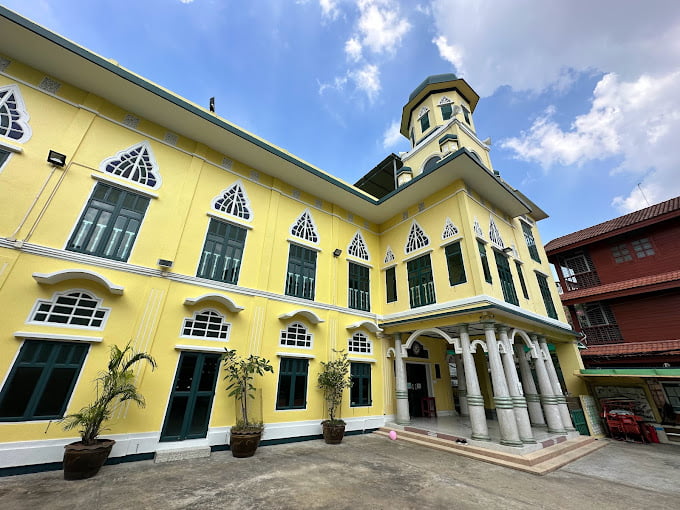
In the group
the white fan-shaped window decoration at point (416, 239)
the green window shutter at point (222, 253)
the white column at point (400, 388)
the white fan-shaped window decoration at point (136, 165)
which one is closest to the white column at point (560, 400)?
the white column at point (400, 388)

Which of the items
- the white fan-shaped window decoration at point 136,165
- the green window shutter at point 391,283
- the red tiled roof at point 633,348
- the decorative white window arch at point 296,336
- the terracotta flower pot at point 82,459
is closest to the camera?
the terracotta flower pot at point 82,459

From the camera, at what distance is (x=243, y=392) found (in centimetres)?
673

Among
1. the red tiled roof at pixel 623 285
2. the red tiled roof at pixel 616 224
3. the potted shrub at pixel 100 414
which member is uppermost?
the red tiled roof at pixel 616 224

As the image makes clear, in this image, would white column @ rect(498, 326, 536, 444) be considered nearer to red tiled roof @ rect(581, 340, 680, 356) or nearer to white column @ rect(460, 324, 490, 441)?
white column @ rect(460, 324, 490, 441)

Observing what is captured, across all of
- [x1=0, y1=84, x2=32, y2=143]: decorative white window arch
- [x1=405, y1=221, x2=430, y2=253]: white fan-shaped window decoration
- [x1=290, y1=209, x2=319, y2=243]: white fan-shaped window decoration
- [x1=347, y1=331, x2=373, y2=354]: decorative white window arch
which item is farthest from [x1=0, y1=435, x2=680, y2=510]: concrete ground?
[x1=0, y1=84, x2=32, y2=143]: decorative white window arch

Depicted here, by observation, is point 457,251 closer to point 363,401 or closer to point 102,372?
point 363,401

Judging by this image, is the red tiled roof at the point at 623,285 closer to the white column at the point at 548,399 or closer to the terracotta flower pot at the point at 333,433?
the white column at the point at 548,399

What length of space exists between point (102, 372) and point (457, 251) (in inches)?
386

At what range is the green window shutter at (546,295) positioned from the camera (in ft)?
37.9

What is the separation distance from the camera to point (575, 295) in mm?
13594

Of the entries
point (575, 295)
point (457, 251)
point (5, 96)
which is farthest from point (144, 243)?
point (575, 295)

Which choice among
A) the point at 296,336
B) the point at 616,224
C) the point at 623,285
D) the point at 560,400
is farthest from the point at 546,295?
the point at 296,336

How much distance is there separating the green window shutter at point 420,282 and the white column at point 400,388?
1597 millimetres

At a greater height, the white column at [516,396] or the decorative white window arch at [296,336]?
the decorative white window arch at [296,336]
